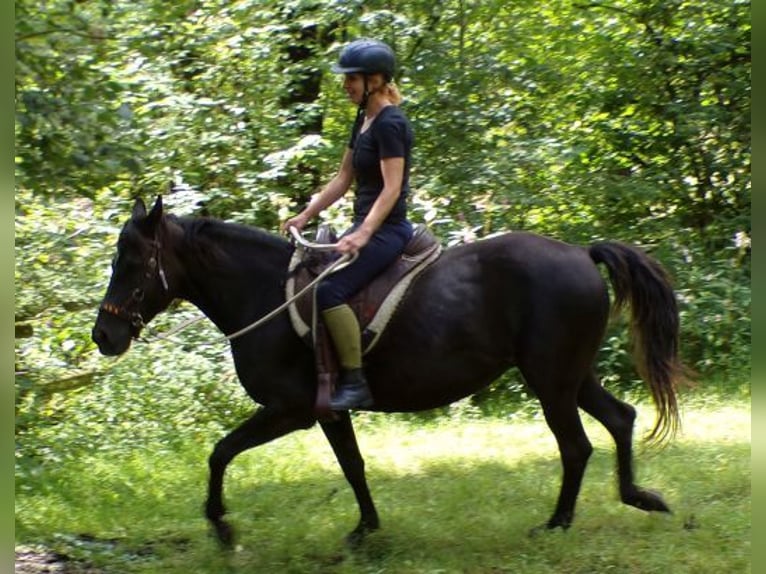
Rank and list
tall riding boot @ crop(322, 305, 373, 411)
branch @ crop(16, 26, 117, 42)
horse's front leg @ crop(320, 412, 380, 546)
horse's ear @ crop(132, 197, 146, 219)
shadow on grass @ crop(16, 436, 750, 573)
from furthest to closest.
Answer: horse's front leg @ crop(320, 412, 380, 546) → horse's ear @ crop(132, 197, 146, 219) → tall riding boot @ crop(322, 305, 373, 411) → shadow on grass @ crop(16, 436, 750, 573) → branch @ crop(16, 26, 117, 42)

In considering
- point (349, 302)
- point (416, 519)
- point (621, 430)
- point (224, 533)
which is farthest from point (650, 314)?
point (224, 533)

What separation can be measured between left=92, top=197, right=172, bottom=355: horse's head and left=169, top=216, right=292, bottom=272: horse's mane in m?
0.23

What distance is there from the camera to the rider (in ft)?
18.5

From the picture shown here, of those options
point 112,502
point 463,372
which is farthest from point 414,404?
point 112,502

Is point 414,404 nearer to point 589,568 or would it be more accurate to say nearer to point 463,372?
point 463,372

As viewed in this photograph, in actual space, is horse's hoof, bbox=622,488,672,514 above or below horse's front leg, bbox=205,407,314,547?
below

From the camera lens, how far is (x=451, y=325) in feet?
19.3

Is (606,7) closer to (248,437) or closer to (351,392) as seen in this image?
(351,392)

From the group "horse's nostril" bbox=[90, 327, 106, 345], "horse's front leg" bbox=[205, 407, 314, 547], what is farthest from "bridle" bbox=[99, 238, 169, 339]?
"horse's front leg" bbox=[205, 407, 314, 547]

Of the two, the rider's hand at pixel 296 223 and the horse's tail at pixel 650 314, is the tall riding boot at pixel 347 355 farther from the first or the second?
the horse's tail at pixel 650 314

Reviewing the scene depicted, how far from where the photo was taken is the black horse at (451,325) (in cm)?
584

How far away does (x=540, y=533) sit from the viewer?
588 centimetres

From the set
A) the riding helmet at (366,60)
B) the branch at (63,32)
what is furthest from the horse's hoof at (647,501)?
the branch at (63,32)

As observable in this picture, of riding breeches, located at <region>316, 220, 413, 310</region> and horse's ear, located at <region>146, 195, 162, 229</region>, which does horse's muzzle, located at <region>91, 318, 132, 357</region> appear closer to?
horse's ear, located at <region>146, 195, 162, 229</region>
